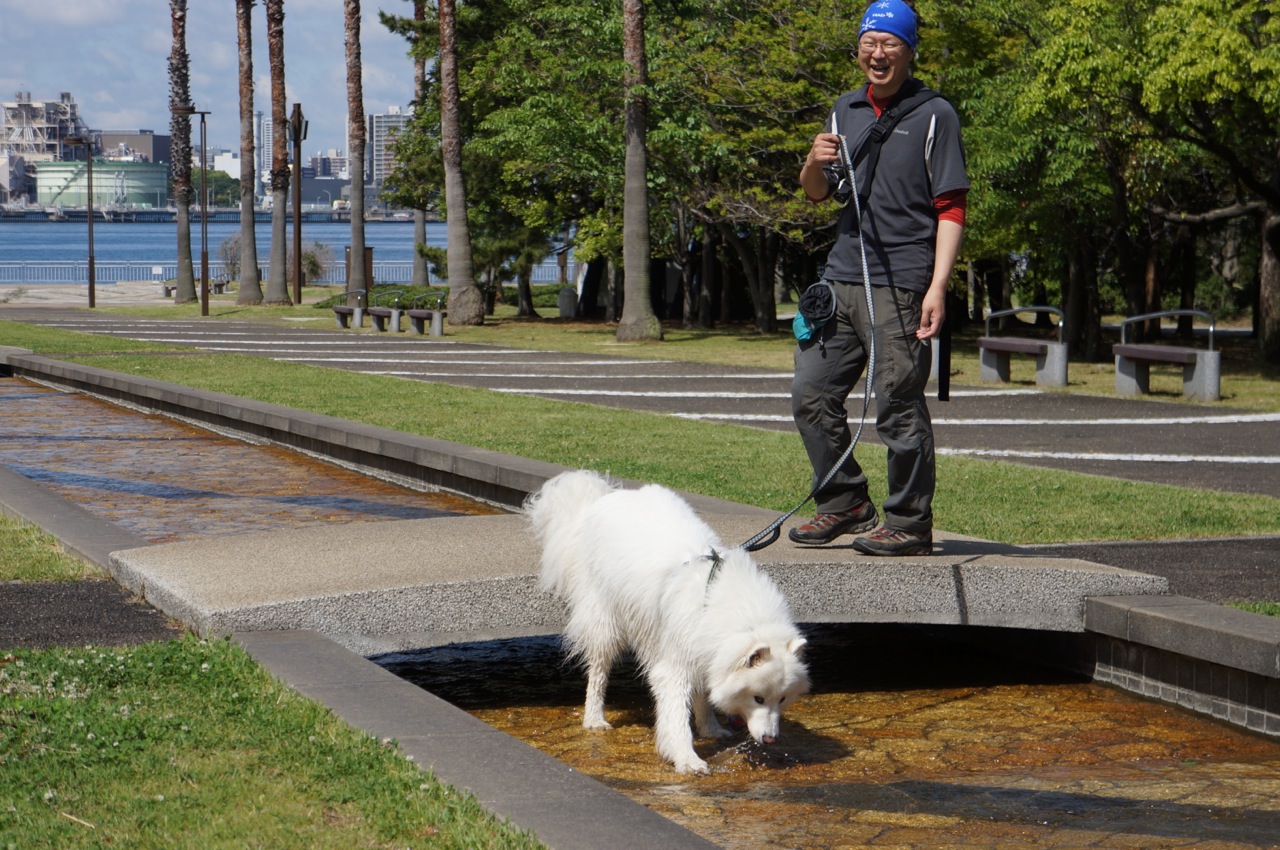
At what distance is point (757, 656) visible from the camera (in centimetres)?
458

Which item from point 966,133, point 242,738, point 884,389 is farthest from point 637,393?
point 242,738

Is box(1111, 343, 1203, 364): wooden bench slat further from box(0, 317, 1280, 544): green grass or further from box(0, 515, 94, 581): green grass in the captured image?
box(0, 515, 94, 581): green grass

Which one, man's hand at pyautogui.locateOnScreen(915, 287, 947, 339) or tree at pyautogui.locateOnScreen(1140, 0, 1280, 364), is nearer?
man's hand at pyautogui.locateOnScreen(915, 287, 947, 339)

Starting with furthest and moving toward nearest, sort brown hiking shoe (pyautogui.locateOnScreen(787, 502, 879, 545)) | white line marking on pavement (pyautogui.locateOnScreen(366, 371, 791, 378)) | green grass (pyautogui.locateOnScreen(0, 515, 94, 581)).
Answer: white line marking on pavement (pyautogui.locateOnScreen(366, 371, 791, 378)) → green grass (pyautogui.locateOnScreen(0, 515, 94, 581)) → brown hiking shoe (pyautogui.locateOnScreen(787, 502, 879, 545))

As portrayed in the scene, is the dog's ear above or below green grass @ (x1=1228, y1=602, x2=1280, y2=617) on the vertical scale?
above

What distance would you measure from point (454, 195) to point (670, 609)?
3007 cm

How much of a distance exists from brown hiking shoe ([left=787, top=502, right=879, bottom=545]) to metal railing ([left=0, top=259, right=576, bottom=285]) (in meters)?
58.3

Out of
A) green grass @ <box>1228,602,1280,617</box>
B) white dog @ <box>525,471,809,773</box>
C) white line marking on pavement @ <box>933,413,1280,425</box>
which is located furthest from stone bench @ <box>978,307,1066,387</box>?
white dog @ <box>525,471,809,773</box>

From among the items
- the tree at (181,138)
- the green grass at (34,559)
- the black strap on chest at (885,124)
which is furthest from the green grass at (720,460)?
the tree at (181,138)

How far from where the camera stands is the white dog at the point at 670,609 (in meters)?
4.64

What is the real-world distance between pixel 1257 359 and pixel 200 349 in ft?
55.9


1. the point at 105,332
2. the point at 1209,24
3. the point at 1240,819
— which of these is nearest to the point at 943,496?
the point at 1240,819

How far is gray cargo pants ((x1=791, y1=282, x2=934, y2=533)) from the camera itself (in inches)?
235

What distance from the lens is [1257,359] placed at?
23.8 m
